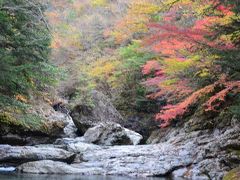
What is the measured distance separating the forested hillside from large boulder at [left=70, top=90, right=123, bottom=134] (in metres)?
0.05

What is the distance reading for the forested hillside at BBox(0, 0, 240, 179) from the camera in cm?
1141

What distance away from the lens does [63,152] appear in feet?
43.7

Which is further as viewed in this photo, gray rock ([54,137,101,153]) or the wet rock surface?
gray rock ([54,137,101,153])

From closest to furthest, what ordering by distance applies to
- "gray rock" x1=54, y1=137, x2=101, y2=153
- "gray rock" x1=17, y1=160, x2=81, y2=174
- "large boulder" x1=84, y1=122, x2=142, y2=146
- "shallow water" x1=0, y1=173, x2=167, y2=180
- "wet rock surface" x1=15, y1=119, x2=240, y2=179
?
"shallow water" x1=0, y1=173, x2=167, y2=180 < "gray rock" x1=17, y1=160, x2=81, y2=174 < "wet rock surface" x1=15, y1=119, x2=240, y2=179 < "gray rock" x1=54, y1=137, x2=101, y2=153 < "large boulder" x1=84, y1=122, x2=142, y2=146

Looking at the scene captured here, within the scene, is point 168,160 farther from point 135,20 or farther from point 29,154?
point 135,20

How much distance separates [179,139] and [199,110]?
1.81 m

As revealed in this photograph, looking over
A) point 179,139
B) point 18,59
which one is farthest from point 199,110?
point 18,59

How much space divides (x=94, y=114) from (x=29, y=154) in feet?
26.7

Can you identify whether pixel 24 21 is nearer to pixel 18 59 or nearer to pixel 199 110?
pixel 18 59

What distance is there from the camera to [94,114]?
814 inches

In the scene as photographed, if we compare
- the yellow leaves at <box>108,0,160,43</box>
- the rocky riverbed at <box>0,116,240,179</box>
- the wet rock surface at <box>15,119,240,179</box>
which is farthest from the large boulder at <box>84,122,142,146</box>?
the yellow leaves at <box>108,0,160,43</box>

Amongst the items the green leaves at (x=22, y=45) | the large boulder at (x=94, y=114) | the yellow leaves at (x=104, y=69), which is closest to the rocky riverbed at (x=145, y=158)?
the green leaves at (x=22, y=45)

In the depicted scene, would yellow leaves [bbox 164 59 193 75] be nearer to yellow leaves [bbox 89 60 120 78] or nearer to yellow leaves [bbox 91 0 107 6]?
yellow leaves [bbox 89 60 120 78]

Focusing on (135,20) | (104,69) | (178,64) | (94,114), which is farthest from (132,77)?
(178,64)
